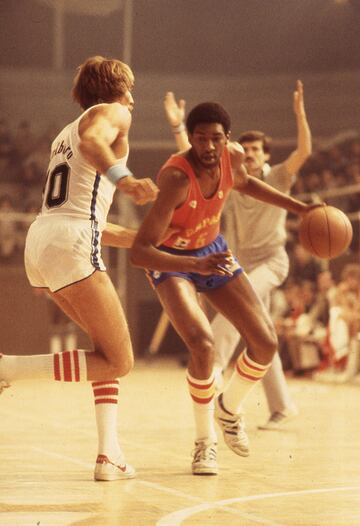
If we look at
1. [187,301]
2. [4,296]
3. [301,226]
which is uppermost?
[4,296]

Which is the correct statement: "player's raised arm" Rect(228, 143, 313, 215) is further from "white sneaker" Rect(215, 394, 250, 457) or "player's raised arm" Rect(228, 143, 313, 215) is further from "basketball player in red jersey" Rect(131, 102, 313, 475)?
"white sneaker" Rect(215, 394, 250, 457)

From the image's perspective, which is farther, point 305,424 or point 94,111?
point 305,424

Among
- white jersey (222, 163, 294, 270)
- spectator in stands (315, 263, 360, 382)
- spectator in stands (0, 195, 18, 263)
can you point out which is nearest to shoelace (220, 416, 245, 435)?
white jersey (222, 163, 294, 270)

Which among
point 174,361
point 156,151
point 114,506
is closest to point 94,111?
point 114,506

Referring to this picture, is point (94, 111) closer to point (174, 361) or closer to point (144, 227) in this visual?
point (144, 227)

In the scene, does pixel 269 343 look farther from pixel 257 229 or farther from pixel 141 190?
pixel 257 229

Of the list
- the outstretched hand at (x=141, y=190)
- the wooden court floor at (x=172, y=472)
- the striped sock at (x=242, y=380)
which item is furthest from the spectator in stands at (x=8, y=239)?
the outstretched hand at (x=141, y=190)

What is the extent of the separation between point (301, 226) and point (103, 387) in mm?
1348

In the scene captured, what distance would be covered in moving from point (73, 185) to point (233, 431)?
1.58 meters

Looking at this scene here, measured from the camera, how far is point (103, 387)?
4996 millimetres

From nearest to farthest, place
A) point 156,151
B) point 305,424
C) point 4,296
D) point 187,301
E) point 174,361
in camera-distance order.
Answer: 1. point 187,301
2. point 305,424
3. point 4,296
4. point 174,361
5. point 156,151

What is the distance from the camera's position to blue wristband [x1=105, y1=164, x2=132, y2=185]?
4070mm

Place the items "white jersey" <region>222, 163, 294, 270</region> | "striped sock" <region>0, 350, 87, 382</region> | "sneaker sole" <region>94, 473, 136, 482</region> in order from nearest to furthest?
"striped sock" <region>0, 350, 87, 382</region>
"sneaker sole" <region>94, 473, 136, 482</region>
"white jersey" <region>222, 163, 294, 270</region>

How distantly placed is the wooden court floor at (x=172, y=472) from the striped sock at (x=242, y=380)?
1.00ft
